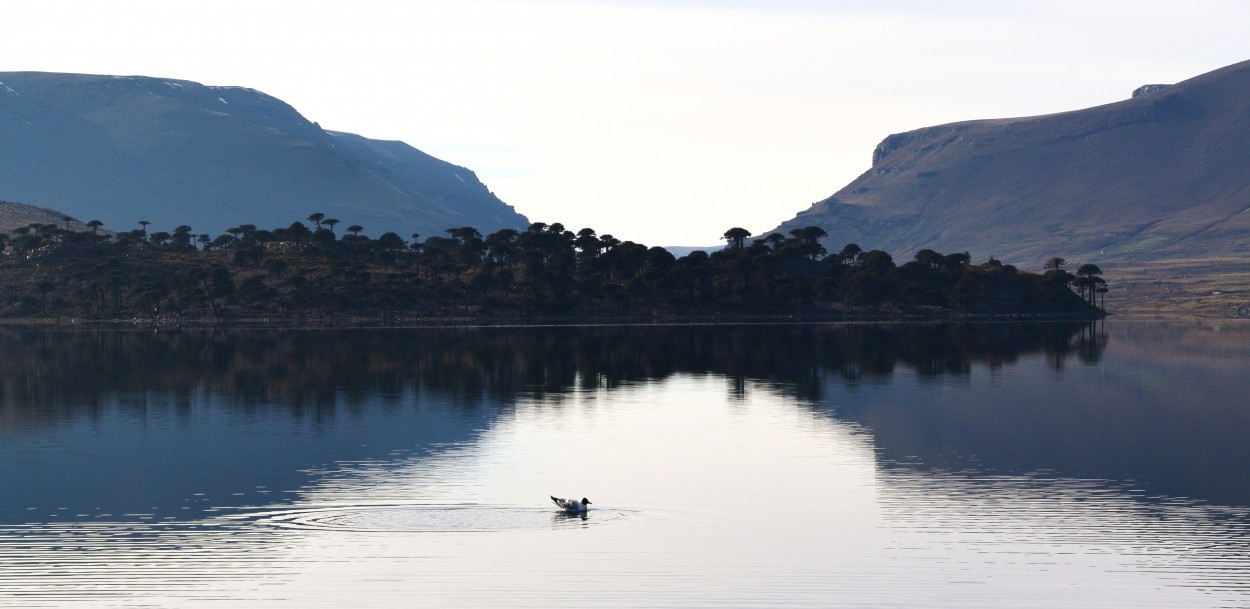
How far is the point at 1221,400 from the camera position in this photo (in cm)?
9038

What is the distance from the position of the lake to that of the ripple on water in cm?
19

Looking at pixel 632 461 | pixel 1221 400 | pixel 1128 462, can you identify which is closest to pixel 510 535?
pixel 632 461

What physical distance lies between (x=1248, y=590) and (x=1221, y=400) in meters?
59.1

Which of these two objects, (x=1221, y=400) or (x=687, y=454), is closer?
(x=687, y=454)

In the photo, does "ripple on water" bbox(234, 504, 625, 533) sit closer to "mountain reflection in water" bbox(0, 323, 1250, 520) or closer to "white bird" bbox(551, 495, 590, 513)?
"white bird" bbox(551, 495, 590, 513)

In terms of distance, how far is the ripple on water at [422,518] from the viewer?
45531 millimetres

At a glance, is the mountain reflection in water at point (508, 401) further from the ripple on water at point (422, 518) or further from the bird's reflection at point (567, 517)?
the bird's reflection at point (567, 517)

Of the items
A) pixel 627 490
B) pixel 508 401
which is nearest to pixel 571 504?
pixel 627 490

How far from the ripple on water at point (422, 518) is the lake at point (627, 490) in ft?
0.61

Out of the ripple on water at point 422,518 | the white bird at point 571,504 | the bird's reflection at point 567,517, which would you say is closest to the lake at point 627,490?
the ripple on water at point 422,518

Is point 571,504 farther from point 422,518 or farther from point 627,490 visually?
point 627,490

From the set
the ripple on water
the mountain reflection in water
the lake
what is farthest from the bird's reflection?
the mountain reflection in water

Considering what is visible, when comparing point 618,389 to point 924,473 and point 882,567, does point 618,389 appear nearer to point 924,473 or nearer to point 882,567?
point 924,473

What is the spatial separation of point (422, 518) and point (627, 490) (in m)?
9.99
